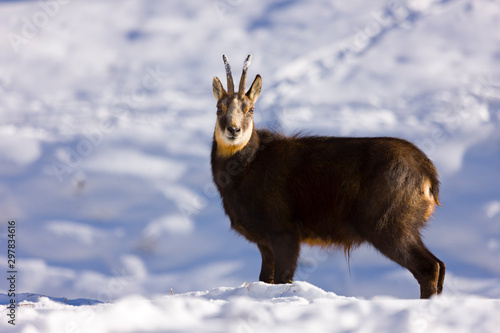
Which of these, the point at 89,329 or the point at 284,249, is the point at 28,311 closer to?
the point at 89,329

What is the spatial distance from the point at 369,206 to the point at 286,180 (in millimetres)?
1497

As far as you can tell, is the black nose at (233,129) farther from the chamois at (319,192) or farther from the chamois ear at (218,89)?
the chamois ear at (218,89)

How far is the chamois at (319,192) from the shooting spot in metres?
8.03

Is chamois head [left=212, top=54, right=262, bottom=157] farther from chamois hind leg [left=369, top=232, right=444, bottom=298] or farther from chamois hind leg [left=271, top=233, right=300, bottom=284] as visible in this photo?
chamois hind leg [left=369, top=232, right=444, bottom=298]

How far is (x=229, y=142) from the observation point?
28.9ft

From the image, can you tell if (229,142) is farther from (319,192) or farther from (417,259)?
(417,259)

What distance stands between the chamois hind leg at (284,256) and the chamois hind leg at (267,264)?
70 centimetres

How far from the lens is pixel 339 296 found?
7109 mm

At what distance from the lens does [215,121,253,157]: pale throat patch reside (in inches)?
347

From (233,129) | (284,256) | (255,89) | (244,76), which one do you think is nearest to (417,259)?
(284,256)

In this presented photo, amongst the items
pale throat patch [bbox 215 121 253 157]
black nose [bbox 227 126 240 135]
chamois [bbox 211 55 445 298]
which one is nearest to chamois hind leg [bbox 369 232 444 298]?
chamois [bbox 211 55 445 298]

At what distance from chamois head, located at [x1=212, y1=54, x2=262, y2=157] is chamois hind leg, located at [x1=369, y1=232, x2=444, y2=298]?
9.34 feet

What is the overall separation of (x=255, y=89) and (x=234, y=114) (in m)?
0.98

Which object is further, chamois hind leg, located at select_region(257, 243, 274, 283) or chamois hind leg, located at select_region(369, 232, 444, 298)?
chamois hind leg, located at select_region(257, 243, 274, 283)
